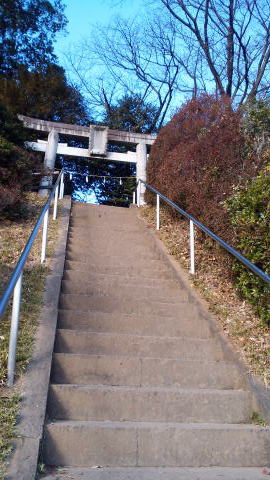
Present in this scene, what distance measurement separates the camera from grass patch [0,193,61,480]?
2.90 meters

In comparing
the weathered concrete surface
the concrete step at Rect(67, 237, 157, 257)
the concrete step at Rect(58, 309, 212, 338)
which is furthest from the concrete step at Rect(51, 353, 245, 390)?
the concrete step at Rect(67, 237, 157, 257)

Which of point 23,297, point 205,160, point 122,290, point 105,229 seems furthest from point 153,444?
point 105,229

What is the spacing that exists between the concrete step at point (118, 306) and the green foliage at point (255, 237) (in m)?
0.80

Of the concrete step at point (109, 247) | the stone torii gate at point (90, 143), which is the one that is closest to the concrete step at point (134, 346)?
the concrete step at point (109, 247)

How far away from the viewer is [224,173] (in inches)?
303

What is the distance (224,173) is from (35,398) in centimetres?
554

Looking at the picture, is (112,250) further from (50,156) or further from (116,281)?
(50,156)

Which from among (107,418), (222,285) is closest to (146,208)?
(222,285)

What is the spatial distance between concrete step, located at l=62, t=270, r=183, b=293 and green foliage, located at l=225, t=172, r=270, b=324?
105cm

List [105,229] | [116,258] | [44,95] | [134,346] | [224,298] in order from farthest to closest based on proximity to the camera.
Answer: [44,95]
[105,229]
[116,258]
[224,298]
[134,346]

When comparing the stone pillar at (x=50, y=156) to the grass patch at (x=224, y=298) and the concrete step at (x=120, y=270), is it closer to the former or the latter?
the grass patch at (x=224, y=298)

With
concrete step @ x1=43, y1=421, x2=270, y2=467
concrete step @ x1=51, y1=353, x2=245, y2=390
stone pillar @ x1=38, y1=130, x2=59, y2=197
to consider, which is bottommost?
concrete step @ x1=43, y1=421, x2=270, y2=467

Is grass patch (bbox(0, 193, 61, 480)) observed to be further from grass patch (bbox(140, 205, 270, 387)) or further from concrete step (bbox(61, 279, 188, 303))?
grass patch (bbox(140, 205, 270, 387))

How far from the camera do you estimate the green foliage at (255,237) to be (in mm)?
4735
